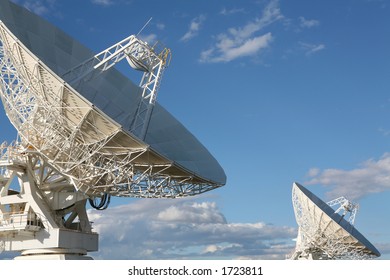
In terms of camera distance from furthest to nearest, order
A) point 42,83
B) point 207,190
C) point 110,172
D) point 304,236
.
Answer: point 304,236
point 207,190
point 110,172
point 42,83

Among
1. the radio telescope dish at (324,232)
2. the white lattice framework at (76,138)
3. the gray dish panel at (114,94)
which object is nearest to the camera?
the white lattice framework at (76,138)

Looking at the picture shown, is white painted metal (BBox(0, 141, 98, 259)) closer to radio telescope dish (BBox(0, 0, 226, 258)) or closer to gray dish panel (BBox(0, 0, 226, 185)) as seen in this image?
radio telescope dish (BBox(0, 0, 226, 258))

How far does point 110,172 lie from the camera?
2770 cm

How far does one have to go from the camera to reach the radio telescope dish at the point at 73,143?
2608cm

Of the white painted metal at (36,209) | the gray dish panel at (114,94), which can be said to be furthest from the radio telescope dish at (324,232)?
the white painted metal at (36,209)

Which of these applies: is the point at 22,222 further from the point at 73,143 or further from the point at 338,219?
the point at 338,219

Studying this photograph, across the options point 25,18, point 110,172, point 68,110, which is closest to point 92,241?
point 110,172

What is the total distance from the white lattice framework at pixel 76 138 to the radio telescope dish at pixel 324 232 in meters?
16.6

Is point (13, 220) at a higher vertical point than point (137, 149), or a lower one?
lower

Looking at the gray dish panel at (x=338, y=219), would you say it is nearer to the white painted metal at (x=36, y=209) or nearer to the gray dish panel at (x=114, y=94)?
the gray dish panel at (x=114, y=94)

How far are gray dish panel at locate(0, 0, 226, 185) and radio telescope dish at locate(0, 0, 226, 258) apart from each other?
8 centimetres

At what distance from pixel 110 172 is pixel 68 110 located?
12.4ft

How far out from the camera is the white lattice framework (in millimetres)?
25344

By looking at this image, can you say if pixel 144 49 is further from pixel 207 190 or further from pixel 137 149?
pixel 207 190
